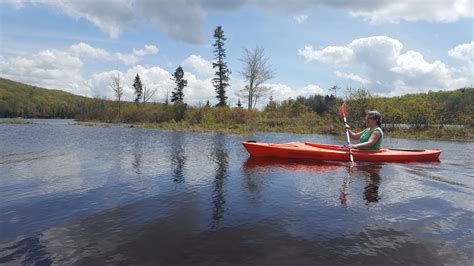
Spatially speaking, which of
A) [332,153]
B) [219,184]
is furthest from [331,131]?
[219,184]

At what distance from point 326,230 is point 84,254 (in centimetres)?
419

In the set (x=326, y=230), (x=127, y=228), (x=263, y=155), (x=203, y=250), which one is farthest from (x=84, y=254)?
(x=263, y=155)

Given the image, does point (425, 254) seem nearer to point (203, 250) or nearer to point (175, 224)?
point (203, 250)

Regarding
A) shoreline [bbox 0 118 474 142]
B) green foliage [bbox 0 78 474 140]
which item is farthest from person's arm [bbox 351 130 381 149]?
green foliage [bbox 0 78 474 140]

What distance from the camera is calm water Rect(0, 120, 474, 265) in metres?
5.49

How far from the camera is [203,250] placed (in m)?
5.55

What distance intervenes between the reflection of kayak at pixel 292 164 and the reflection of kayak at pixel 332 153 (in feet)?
0.89

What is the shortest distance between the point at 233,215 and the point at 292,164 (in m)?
7.08

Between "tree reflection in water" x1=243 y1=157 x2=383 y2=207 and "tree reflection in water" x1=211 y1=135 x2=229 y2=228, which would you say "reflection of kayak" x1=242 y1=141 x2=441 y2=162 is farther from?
"tree reflection in water" x1=211 y1=135 x2=229 y2=228

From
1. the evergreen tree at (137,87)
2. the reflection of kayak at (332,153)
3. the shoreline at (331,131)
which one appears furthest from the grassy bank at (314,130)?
the evergreen tree at (137,87)

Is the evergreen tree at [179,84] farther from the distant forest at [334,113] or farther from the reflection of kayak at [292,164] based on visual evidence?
the reflection of kayak at [292,164]

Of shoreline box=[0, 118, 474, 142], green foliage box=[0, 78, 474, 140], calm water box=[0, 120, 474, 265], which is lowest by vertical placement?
calm water box=[0, 120, 474, 265]

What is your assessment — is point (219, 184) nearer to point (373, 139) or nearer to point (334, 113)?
point (373, 139)

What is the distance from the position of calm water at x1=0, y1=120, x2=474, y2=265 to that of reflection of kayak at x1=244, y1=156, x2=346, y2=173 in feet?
0.69
